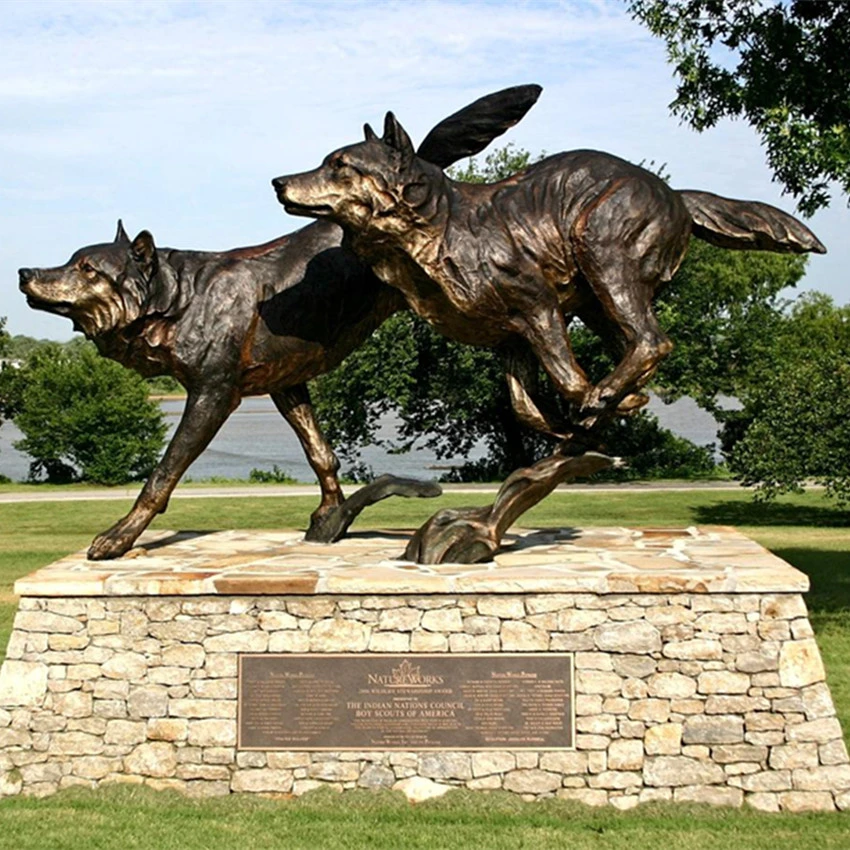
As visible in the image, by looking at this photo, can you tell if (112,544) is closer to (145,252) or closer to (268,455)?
(145,252)

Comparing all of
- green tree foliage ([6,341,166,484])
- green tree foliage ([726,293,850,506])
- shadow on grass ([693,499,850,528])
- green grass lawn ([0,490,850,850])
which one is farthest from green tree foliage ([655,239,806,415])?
green grass lawn ([0,490,850,850])

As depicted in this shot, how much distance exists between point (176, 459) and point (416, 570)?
1.69 metres

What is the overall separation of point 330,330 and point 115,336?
1.31 meters

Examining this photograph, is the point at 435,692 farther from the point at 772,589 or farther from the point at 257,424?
the point at 257,424

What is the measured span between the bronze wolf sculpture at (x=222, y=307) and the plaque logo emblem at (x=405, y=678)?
1840 mm

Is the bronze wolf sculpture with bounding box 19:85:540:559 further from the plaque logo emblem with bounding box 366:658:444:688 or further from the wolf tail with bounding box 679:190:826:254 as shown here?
the plaque logo emblem with bounding box 366:658:444:688

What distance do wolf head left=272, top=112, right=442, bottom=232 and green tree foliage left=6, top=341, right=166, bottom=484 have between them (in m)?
19.5

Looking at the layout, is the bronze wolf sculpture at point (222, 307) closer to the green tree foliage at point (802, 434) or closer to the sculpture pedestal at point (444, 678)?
the sculpture pedestal at point (444, 678)

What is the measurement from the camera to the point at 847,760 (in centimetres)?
640

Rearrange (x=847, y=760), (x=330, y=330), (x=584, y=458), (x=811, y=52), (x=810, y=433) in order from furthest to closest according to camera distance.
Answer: (x=810, y=433) → (x=811, y=52) → (x=330, y=330) → (x=584, y=458) → (x=847, y=760)

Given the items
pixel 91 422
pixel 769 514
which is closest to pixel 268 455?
pixel 91 422

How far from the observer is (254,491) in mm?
22547

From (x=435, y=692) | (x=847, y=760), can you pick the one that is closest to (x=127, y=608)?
(x=435, y=692)

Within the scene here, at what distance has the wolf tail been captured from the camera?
7.40 metres
